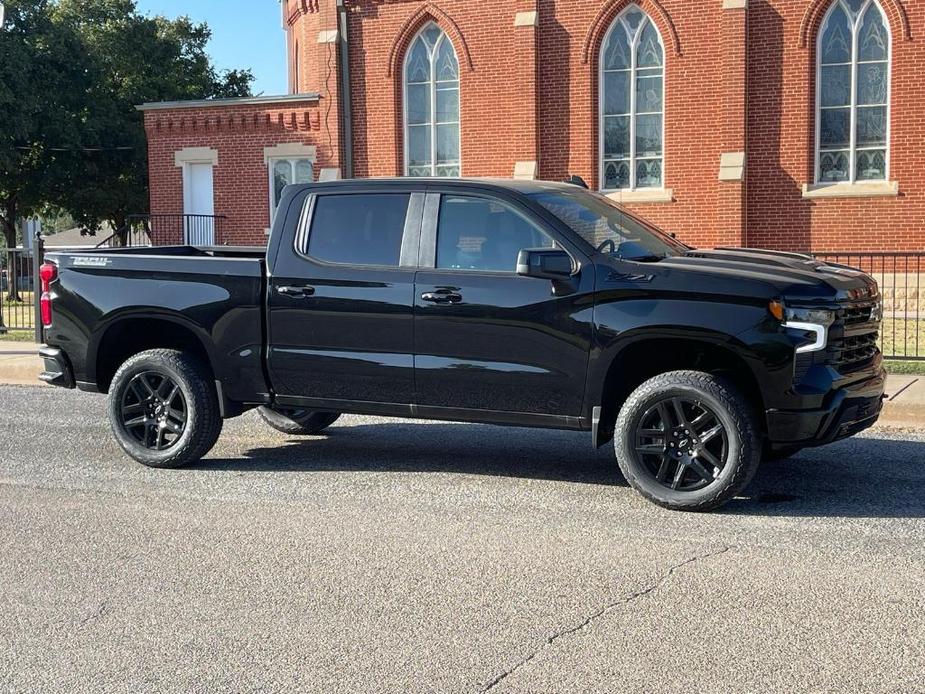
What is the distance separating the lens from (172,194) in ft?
91.8

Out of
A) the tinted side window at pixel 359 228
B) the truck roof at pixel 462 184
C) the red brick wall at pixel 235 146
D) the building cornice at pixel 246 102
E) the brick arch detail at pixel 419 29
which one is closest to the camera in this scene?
the truck roof at pixel 462 184

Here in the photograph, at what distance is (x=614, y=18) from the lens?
23.6 meters

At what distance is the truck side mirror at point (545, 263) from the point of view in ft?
22.0

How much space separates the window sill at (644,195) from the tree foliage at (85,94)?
1982cm

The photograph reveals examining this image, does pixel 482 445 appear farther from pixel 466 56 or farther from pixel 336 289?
pixel 466 56

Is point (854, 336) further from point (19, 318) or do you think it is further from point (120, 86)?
point (120, 86)

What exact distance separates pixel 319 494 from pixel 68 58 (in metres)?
34.7

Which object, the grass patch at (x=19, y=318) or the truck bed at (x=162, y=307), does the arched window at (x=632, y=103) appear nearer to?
the grass patch at (x=19, y=318)

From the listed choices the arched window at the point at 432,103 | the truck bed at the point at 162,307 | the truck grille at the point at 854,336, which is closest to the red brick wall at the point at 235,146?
the arched window at the point at 432,103

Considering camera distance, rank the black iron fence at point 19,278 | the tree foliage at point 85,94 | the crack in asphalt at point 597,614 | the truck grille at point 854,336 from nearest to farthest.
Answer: the crack in asphalt at point 597,614, the truck grille at point 854,336, the black iron fence at point 19,278, the tree foliage at point 85,94

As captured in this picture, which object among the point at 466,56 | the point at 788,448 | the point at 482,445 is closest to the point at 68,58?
the point at 466,56

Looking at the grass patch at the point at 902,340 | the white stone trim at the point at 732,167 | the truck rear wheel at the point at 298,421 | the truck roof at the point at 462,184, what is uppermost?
the white stone trim at the point at 732,167

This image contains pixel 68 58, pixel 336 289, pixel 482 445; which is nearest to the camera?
pixel 336 289

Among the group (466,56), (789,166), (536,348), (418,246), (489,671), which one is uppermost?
(466,56)
